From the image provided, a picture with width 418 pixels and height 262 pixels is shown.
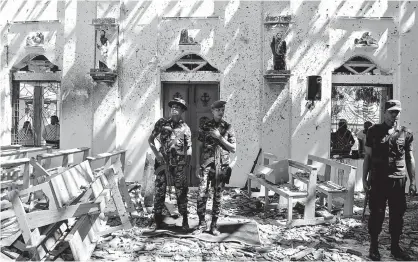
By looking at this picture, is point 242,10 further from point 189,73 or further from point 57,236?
point 57,236

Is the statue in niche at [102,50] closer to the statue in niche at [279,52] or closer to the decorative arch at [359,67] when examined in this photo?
the statue in niche at [279,52]

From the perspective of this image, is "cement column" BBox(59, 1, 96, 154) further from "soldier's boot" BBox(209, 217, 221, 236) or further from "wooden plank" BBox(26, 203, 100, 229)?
"soldier's boot" BBox(209, 217, 221, 236)

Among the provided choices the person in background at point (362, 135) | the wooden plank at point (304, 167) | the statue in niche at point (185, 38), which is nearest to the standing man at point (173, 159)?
the wooden plank at point (304, 167)

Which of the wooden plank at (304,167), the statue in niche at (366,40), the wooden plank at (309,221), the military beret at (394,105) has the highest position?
the statue in niche at (366,40)

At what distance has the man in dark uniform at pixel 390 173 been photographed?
4691 millimetres

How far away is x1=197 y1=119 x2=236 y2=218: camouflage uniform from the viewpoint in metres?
5.54

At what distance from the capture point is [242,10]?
9.31 metres

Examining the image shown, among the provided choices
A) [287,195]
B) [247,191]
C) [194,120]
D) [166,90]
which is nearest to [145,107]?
[166,90]

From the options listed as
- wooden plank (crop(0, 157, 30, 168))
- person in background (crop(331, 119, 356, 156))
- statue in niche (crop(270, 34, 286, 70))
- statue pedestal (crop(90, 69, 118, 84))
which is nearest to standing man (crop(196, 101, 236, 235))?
wooden plank (crop(0, 157, 30, 168))

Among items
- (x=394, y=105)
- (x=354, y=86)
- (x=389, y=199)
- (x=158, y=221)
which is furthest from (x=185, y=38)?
(x=389, y=199)

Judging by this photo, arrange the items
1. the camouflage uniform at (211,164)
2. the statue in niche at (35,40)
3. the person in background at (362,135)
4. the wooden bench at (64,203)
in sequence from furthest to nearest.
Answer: the statue in niche at (35,40)
the person in background at (362,135)
the camouflage uniform at (211,164)
the wooden bench at (64,203)

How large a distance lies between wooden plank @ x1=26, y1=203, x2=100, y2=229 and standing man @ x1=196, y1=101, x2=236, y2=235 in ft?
5.38

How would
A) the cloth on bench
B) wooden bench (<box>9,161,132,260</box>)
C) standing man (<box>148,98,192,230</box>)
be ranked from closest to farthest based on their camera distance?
wooden bench (<box>9,161,132,260</box>) → the cloth on bench → standing man (<box>148,98,192,230</box>)

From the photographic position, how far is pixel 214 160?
18.3ft
